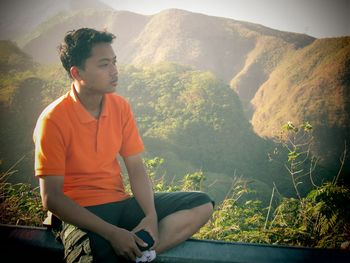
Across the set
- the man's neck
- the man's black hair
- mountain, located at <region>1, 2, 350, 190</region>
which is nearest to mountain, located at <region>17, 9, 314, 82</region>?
mountain, located at <region>1, 2, 350, 190</region>

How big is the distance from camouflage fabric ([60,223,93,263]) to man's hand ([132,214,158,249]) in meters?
0.28

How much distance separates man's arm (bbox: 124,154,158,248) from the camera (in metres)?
1.75

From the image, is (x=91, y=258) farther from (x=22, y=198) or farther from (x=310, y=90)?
(x=310, y=90)

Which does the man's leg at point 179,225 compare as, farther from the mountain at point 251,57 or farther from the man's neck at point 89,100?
the mountain at point 251,57

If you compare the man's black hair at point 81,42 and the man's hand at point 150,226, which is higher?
the man's black hair at point 81,42

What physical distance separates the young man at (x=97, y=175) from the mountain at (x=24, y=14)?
783 inches

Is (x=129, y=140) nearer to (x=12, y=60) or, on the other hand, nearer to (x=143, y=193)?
(x=143, y=193)

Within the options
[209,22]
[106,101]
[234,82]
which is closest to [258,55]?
[234,82]

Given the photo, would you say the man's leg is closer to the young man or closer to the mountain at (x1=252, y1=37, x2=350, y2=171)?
the young man

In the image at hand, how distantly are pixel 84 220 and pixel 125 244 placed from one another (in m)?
0.26

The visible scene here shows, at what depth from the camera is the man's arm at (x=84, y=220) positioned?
5.14ft

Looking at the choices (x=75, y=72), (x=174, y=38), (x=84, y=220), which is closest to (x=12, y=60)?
(x=174, y=38)

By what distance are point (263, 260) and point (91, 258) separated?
1031 millimetres

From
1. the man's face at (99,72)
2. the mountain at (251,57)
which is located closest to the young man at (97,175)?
the man's face at (99,72)
